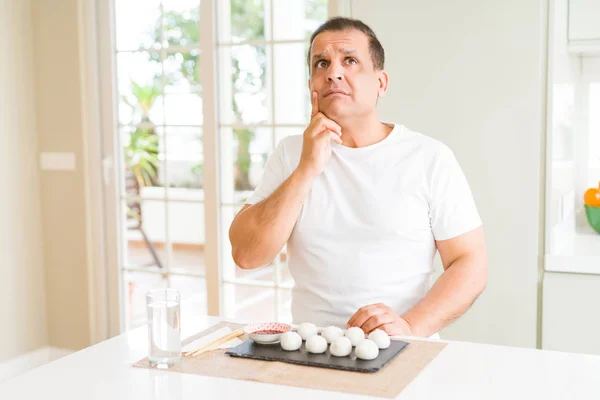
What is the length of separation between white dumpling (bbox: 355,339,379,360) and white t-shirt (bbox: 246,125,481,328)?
1.87 feet

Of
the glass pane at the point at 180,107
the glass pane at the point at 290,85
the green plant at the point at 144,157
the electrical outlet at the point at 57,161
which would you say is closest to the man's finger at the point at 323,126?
the glass pane at the point at 290,85

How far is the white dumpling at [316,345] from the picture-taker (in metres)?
1.55

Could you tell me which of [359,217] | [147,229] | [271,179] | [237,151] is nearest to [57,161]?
[237,151]

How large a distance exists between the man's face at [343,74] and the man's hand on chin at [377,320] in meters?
0.64

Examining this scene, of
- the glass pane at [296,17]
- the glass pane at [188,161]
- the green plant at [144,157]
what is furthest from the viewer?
the green plant at [144,157]

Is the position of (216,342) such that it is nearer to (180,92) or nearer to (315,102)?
(315,102)

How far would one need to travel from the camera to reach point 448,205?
214 centimetres

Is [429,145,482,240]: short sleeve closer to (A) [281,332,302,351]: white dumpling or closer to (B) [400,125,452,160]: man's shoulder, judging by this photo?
(B) [400,125,452,160]: man's shoulder

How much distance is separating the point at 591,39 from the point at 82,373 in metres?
2.18

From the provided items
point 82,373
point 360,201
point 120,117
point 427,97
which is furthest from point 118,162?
point 82,373

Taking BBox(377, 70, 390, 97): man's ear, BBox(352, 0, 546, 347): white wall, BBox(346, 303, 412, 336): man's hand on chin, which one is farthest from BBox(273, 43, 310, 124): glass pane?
BBox(346, 303, 412, 336): man's hand on chin

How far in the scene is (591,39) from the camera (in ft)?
9.25

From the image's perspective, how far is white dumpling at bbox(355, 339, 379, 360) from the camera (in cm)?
150

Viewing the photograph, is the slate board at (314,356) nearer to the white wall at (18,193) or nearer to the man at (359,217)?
the man at (359,217)
